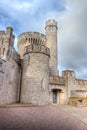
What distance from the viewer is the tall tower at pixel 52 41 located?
2506 centimetres

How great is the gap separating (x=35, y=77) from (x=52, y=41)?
49.4 ft

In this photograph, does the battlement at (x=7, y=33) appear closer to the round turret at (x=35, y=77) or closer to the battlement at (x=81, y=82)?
the round turret at (x=35, y=77)

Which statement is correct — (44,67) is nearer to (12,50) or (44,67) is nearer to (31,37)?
(12,50)

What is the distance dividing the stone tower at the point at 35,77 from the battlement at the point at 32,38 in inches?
437

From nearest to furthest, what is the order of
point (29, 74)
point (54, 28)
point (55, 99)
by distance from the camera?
point (29, 74), point (55, 99), point (54, 28)

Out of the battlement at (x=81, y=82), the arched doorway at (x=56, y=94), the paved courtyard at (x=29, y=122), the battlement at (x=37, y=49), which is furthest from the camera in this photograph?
the battlement at (x=81, y=82)

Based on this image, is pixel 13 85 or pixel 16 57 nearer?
pixel 13 85

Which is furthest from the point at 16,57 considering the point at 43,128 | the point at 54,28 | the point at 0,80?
the point at 54,28

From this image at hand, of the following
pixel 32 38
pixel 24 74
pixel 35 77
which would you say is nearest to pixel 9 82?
pixel 24 74

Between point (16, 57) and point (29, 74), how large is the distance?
2543 mm

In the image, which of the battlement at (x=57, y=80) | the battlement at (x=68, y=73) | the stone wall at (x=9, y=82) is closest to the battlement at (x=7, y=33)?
the stone wall at (x=9, y=82)

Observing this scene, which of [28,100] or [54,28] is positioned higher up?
[54,28]

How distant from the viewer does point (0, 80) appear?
11078mm

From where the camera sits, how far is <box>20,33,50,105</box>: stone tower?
12867mm
